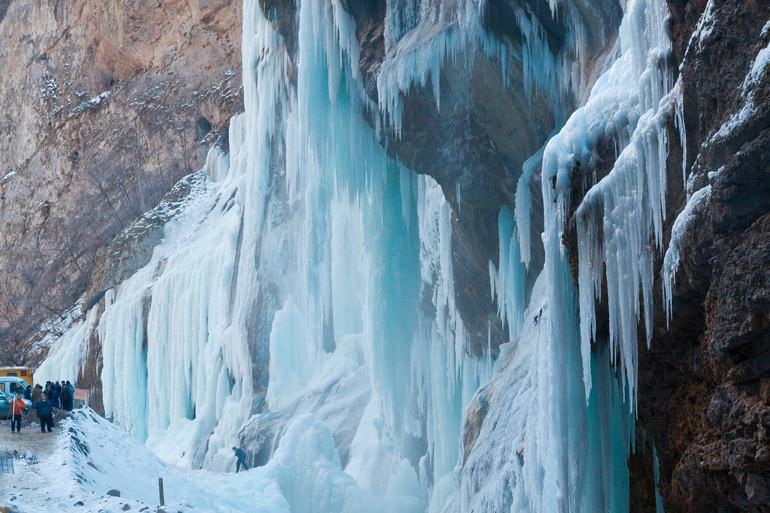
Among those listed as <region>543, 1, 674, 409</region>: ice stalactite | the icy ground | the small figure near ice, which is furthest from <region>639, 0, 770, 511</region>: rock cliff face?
the small figure near ice

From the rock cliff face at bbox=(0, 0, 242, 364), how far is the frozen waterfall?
3.67 metres

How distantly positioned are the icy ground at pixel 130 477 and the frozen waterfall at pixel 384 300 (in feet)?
0.35

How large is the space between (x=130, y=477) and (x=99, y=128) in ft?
87.9

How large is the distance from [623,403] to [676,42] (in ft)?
10.5

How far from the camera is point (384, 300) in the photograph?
1670cm

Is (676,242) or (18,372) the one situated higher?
(18,372)

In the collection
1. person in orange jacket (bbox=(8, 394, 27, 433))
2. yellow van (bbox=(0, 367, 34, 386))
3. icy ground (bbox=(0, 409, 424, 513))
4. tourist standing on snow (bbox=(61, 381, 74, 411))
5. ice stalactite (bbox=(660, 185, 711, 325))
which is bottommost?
icy ground (bbox=(0, 409, 424, 513))

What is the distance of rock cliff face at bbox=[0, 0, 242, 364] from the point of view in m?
33.8

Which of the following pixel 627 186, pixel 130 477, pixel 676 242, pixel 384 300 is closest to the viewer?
pixel 676 242

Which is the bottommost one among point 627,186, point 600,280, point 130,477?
point 130,477

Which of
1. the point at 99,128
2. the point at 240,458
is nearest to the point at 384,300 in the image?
the point at 240,458

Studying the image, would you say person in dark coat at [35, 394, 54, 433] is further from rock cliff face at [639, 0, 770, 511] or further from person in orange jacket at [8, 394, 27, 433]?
rock cliff face at [639, 0, 770, 511]

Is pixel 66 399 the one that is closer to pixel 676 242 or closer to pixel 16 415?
pixel 16 415

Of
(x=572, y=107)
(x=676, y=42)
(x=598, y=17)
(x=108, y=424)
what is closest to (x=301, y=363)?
(x=108, y=424)
